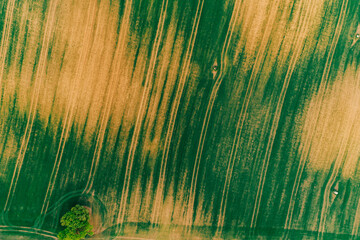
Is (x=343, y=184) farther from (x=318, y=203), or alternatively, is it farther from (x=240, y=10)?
(x=240, y=10)

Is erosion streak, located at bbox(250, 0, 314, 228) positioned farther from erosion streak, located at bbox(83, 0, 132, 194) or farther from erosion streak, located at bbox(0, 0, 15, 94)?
erosion streak, located at bbox(0, 0, 15, 94)

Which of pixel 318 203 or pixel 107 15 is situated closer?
pixel 107 15

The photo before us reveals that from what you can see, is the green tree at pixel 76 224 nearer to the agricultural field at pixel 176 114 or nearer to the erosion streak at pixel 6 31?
the agricultural field at pixel 176 114

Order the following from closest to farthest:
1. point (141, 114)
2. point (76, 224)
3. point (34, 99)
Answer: point (76, 224), point (34, 99), point (141, 114)

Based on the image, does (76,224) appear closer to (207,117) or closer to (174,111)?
(174,111)

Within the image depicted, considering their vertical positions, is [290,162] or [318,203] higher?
[290,162]

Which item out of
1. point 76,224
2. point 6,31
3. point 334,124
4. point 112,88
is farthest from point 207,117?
point 6,31

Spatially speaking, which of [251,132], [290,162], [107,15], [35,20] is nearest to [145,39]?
[107,15]
